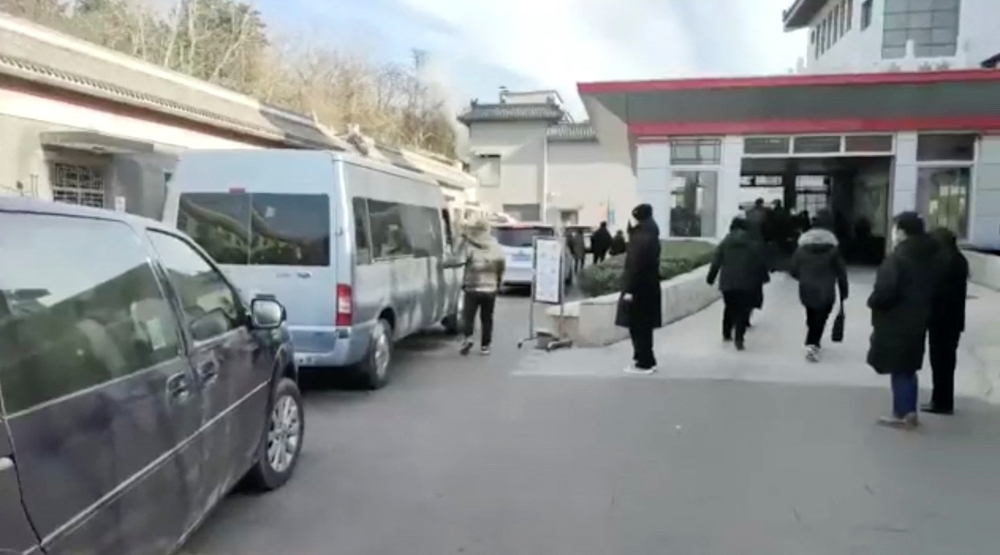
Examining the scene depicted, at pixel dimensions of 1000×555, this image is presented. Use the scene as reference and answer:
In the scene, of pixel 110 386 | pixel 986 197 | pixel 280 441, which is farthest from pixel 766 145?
pixel 110 386

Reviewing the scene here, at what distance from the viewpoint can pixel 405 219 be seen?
29.1 ft

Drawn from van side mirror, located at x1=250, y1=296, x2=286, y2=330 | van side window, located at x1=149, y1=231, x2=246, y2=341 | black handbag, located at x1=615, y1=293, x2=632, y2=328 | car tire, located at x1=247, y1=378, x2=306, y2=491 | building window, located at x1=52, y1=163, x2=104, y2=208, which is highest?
building window, located at x1=52, y1=163, x2=104, y2=208

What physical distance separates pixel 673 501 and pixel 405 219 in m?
5.07

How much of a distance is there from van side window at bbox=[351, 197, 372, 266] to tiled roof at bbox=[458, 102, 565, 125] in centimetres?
3281

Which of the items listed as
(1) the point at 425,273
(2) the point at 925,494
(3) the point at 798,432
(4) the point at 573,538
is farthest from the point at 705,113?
(4) the point at 573,538

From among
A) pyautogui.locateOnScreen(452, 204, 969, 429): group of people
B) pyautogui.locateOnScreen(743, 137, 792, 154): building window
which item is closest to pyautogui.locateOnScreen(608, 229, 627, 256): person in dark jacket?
pyautogui.locateOnScreen(743, 137, 792, 154): building window

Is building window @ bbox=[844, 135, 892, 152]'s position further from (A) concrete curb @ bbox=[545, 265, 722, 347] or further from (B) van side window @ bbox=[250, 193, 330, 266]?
(B) van side window @ bbox=[250, 193, 330, 266]

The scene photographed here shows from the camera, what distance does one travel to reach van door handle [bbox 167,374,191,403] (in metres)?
3.33

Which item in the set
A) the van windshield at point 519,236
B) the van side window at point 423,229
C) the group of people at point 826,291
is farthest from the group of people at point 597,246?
the group of people at point 826,291

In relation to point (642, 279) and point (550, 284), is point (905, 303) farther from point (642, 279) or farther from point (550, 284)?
point (550, 284)

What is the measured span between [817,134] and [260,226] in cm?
1344

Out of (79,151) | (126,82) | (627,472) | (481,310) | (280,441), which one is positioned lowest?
(627,472)

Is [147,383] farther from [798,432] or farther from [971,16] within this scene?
[971,16]

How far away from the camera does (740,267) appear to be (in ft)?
30.5
